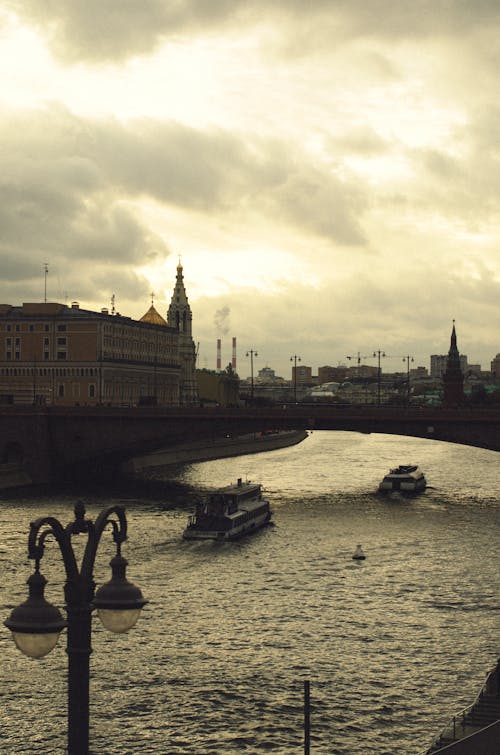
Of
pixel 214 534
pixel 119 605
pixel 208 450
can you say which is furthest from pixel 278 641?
pixel 208 450

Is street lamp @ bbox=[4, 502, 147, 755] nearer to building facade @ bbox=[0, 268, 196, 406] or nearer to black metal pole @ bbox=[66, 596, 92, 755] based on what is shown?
black metal pole @ bbox=[66, 596, 92, 755]

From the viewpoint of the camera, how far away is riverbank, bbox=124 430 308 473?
5079 inches

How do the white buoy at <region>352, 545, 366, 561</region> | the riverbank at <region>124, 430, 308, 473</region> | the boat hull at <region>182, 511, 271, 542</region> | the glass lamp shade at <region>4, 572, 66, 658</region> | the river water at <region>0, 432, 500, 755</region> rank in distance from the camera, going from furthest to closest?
1. the riverbank at <region>124, 430, 308, 473</region>
2. the boat hull at <region>182, 511, 271, 542</region>
3. the white buoy at <region>352, 545, 366, 561</region>
4. the river water at <region>0, 432, 500, 755</region>
5. the glass lamp shade at <region>4, 572, 66, 658</region>

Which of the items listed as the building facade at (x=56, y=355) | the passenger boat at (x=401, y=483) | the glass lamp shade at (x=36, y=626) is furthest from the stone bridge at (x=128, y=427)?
the glass lamp shade at (x=36, y=626)

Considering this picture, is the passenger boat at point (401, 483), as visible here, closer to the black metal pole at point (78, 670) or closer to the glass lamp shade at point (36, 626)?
the black metal pole at point (78, 670)

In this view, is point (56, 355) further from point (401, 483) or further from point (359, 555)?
point (359, 555)

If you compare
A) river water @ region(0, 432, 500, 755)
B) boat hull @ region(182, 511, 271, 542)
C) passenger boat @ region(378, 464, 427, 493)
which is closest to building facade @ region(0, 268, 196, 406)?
passenger boat @ region(378, 464, 427, 493)

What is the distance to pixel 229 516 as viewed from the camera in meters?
71.7

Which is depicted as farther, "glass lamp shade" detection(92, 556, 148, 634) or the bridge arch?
the bridge arch

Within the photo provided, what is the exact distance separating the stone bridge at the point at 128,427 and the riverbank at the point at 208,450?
14.0 m

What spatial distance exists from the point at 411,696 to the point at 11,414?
7763cm

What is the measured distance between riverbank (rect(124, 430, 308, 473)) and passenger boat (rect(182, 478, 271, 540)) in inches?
1725

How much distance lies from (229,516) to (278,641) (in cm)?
2882

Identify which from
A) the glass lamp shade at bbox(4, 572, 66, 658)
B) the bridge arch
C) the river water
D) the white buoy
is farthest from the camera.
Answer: the bridge arch
